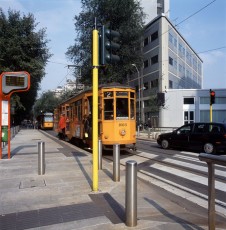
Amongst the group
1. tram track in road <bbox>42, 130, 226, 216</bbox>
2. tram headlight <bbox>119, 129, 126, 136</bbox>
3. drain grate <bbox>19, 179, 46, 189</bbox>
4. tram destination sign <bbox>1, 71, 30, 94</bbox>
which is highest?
tram destination sign <bbox>1, 71, 30, 94</bbox>

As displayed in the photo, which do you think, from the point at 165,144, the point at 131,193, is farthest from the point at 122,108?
Answer: the point at 131,193

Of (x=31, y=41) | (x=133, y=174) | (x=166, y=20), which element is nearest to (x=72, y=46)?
(x=31, y=41)

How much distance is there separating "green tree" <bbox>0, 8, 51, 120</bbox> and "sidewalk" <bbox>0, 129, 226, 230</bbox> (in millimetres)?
30216

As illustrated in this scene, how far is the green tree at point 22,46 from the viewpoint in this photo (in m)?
37.3

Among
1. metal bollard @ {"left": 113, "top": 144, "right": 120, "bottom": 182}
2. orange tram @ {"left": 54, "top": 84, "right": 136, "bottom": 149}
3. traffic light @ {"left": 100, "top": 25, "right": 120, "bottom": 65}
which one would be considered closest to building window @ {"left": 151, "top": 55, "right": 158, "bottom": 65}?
orange tram @ {"left": 54, "top": 84, "right": 136, "bottom": 149}

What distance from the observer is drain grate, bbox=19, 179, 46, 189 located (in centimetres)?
773

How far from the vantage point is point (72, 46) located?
4691 cm

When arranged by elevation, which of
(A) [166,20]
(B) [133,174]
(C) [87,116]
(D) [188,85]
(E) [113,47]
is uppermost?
(A) [166,20]

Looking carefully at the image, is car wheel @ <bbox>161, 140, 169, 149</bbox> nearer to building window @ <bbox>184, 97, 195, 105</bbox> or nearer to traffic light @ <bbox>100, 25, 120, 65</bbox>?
traffic light @ <bbox>100, 25, 120, 65</bbox>

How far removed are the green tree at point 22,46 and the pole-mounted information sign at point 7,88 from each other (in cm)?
2436

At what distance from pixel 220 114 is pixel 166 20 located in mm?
16673

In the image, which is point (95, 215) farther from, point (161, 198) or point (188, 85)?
point (188, 85)

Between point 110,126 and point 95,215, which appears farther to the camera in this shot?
point 110,126

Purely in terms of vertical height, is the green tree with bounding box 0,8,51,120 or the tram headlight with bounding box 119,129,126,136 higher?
the green tree with bounding box 0,8,51,120
